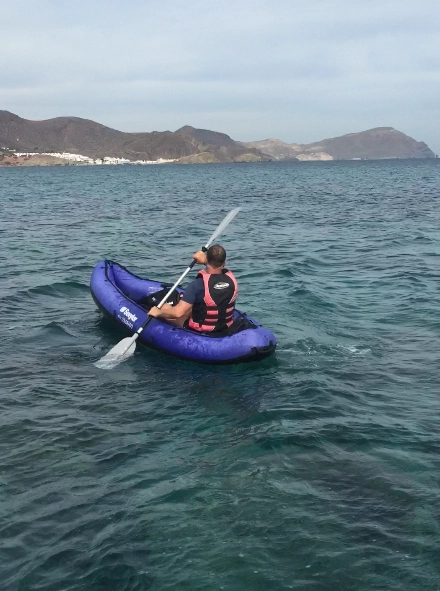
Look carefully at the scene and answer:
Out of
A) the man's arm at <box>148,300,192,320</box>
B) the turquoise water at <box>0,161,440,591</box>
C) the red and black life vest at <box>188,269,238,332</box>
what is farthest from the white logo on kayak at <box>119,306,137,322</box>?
the red and black life vest at <box>188,269,238,332</box>

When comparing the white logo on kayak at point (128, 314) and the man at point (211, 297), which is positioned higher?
the man at point (211, 297)

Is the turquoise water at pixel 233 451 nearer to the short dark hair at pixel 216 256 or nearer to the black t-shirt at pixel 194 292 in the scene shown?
the black t-shirt at pixel 194 292

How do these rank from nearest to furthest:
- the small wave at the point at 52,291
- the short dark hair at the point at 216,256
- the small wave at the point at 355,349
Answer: the short dark hair at the point at 216,256 < the small wave at the point at 355,349 < the small wave at the point at 52,291

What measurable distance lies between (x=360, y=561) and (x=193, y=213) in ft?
92.6

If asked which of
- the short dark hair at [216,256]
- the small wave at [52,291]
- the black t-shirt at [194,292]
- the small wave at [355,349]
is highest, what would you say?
the short dark hair at [216,256]

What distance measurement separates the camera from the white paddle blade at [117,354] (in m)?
9.43

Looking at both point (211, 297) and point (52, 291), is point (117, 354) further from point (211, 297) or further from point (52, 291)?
point (52, 291)

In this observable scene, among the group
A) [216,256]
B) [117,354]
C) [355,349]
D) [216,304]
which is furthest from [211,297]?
[355,349]

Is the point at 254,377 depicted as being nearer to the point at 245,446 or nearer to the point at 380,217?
the point at 245,446

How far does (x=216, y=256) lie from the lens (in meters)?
9.03

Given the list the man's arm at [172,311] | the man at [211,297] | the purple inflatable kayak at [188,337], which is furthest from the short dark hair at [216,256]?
the purple inflatable kayak at [188,337]

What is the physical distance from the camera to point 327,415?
7.75m

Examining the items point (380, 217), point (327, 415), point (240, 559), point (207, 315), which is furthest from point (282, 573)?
point (380, 217)

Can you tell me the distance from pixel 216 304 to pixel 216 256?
75cm
